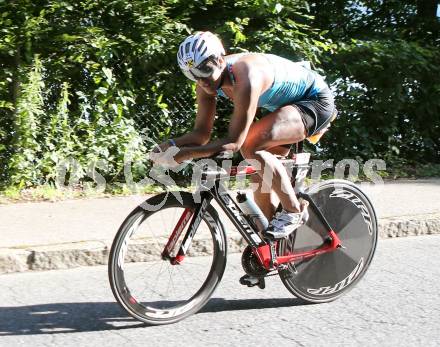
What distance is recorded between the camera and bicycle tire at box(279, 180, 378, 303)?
4.82m

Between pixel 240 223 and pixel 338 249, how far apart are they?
0.82 metres

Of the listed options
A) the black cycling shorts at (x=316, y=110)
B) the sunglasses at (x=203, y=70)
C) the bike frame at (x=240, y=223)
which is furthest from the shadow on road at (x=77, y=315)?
the sunglasses at (x=203, y=70)

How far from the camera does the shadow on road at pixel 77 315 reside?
4.31 meters

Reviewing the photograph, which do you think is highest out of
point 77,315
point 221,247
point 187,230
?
point 187,230

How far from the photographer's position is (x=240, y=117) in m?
4.13

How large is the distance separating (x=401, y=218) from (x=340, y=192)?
2256 mm

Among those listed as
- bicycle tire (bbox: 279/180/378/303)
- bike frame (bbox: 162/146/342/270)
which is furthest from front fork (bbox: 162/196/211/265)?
bicycle tire (bbox: 279/180/378/303)

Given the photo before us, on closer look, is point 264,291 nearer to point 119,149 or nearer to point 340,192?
point 340,192

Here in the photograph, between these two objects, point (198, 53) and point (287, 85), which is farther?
point (287, 85)

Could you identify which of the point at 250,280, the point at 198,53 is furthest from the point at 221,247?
the point at 198,53

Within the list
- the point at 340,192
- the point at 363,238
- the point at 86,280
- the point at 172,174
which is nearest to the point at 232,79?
the point at 340,192

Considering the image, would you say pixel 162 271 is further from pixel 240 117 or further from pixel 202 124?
pixel 240 117

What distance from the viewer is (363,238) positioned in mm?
5043

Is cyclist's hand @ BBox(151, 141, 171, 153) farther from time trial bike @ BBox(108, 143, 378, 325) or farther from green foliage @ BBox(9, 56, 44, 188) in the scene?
green foliage @ BBox(9, 56, 44, 188)
